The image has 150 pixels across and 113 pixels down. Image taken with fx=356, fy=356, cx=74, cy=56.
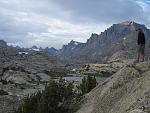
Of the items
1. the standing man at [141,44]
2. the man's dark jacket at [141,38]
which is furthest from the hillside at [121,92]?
the man's dark jacket at [141,38]

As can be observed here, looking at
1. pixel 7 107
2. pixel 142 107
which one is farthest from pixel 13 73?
pixel 142 107

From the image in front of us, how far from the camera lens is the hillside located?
23.3 meters

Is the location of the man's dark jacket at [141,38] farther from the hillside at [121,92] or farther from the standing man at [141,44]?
the hillside at [121,92]

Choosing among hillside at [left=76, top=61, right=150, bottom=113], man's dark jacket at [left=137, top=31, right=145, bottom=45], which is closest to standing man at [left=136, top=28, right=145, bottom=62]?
man's dark jacket at [left=137, top=31, right=145, bottom=45]

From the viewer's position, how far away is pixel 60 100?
32.4 metres

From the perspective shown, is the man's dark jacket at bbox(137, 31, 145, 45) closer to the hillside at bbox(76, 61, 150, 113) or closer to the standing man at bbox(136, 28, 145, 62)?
the standing man at bbox(136, 28, 145, 62)

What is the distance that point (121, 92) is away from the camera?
26.5m

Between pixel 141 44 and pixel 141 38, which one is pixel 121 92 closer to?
pixel 141 44

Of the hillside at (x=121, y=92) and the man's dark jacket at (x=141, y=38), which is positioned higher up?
the man's dark jacket at (x=141, y=38)

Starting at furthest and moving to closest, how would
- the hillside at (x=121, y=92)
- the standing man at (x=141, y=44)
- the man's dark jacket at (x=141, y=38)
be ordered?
the standing man at (x=141, y=44) → the man's dark jacket at (x=141, y=38) → the hillside at (x=121, y=92)

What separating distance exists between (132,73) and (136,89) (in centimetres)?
372

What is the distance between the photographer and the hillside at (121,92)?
2330cm

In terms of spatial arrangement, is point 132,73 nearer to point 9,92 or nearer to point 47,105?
point 47,105

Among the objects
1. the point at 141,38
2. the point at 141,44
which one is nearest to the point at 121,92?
the point at 141,44
